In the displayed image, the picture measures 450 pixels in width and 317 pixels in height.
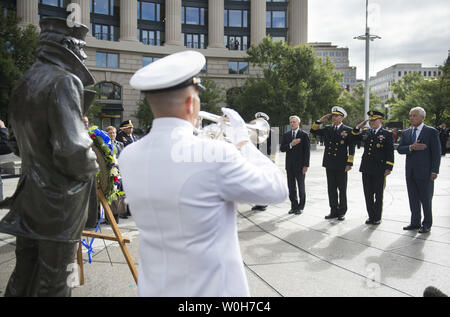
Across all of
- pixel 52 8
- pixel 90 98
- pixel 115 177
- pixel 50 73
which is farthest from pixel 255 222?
pixel 52 8

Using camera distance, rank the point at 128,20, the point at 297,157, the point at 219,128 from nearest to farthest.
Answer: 1. the point at 219,128
2. the point at 297,157
3. the point at 128,20

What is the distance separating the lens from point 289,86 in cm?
3681

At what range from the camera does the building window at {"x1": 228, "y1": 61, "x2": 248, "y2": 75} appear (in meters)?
47.1

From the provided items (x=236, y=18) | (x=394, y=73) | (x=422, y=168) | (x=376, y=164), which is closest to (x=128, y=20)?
(x=236, y=18)

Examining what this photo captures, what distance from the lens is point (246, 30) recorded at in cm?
4819

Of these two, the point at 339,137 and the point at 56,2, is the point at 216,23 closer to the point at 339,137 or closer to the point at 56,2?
the point at 56,2

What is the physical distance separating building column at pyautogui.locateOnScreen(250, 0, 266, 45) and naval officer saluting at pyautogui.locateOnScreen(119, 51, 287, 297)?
46673 millimetres

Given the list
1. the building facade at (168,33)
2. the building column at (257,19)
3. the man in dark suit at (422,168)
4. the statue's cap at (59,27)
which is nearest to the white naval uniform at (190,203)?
the statue's cap at (59,27)

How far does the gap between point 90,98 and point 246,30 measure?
158ft

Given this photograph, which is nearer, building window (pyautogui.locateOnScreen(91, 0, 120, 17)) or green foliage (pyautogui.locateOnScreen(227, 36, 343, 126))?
green foliage (pyautogui.locateOnScreen(227, 36, 343, 126))

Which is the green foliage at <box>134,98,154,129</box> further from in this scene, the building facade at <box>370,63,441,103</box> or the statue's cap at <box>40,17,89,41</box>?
the building facade at <box>370,63,441,103</box>

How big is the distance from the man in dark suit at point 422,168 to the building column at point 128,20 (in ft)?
135

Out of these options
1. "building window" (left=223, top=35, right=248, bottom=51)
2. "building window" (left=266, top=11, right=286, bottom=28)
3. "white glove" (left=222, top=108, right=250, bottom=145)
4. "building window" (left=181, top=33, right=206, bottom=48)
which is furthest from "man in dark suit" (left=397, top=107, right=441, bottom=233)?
"building window" (left=266, top=11, right=286, bottom=28)

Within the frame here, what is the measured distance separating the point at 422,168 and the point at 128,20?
42051 mm
